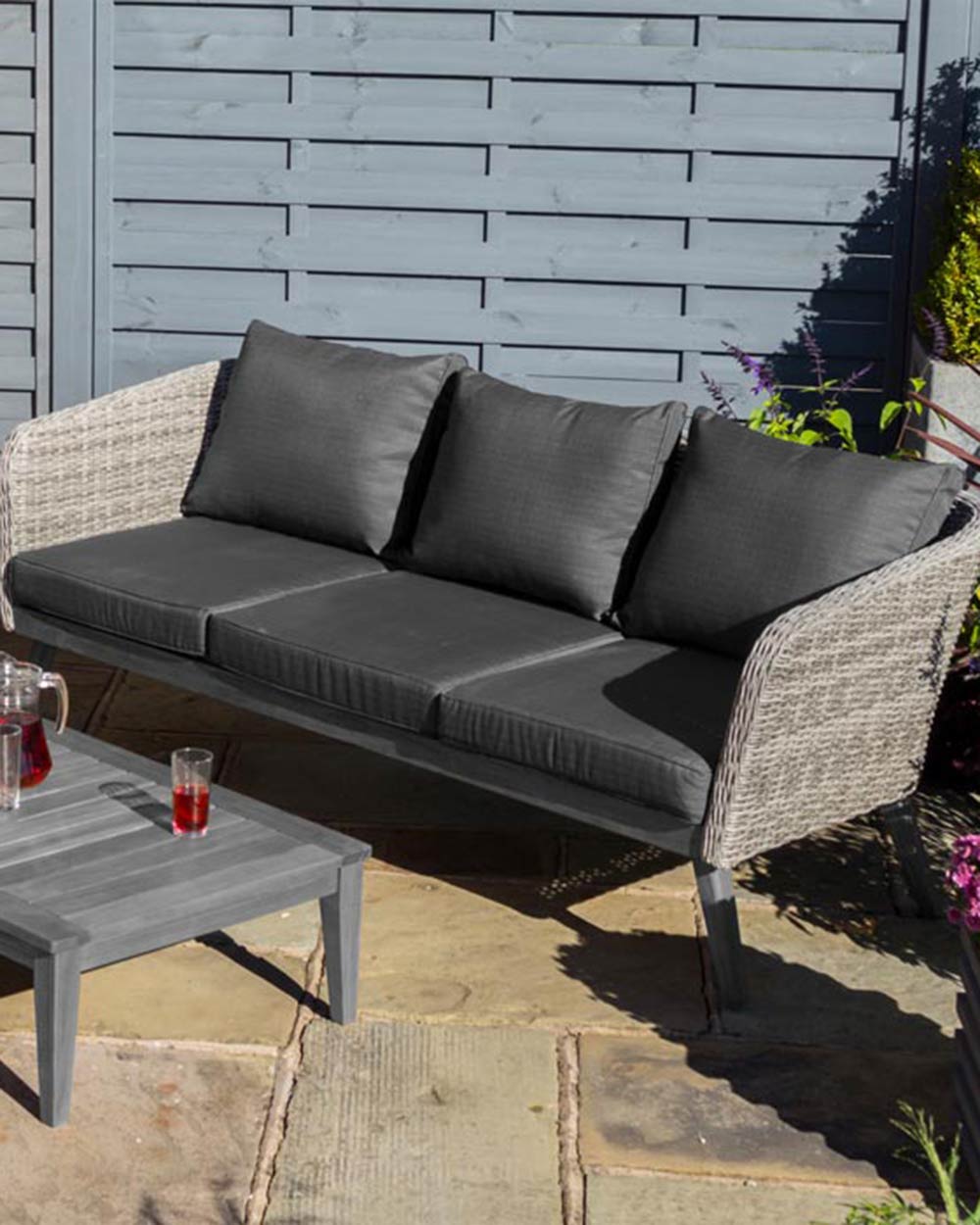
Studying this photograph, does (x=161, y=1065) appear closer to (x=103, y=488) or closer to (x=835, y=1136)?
(x=835, y=1136)

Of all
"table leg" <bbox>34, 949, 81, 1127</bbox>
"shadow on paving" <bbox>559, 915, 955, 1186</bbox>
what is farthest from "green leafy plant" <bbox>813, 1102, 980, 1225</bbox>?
"table leg" <bbox>34, 949, 81, 1127</bbox>

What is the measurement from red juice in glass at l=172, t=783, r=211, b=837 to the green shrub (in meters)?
2.22

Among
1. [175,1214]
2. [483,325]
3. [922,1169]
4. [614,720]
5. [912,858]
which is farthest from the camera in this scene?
[483,325]

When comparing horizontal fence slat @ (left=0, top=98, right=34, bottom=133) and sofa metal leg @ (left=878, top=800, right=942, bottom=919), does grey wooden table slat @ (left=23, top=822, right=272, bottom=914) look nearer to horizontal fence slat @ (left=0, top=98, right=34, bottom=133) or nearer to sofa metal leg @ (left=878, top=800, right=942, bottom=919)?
sofa metal leg @ (left=878, top=800, right=942, bottom=919)

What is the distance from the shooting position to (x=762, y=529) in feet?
13.4

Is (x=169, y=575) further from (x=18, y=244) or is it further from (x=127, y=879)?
(x=18, y=244)

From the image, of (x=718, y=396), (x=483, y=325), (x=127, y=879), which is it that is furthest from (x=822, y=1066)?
(x=483, y=325)

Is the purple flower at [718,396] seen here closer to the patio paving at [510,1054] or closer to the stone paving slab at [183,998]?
the patio paving at [510,1054]

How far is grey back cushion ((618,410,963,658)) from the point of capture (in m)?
3.99

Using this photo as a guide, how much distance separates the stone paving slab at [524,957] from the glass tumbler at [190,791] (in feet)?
1.44

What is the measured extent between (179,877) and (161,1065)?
0.31 metres

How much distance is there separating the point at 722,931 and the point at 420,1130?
0.66 m

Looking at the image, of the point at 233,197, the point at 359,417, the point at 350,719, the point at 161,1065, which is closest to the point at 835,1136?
the point at 161,1065

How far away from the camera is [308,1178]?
3.15 m
